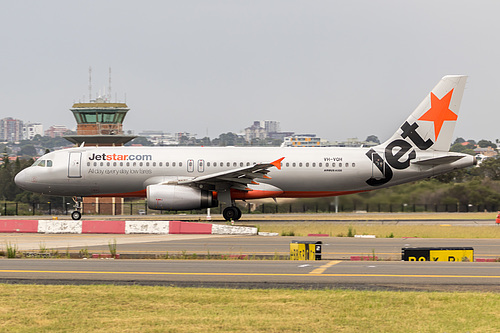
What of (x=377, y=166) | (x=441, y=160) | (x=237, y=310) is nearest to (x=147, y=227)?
(x=377, y=166)

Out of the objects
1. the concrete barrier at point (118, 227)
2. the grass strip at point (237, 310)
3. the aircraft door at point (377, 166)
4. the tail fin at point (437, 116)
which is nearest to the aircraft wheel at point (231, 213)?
the concrete barrier at point (118, 227)

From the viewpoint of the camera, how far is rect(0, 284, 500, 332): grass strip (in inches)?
460

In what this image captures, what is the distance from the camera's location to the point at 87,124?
76812 millimetres

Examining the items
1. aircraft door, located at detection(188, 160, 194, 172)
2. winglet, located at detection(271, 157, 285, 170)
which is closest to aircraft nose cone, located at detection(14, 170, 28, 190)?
aircraft door, located at detection(188, 160, 194, 172)

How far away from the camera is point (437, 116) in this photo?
38.3m

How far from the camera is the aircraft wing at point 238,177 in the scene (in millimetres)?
35562

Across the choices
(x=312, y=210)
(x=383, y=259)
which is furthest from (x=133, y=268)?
(x=312, y=210)

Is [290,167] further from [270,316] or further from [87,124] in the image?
[87,124]

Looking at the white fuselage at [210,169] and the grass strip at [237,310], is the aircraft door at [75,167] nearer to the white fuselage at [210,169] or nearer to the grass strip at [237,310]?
the white fuselage at [210,169]

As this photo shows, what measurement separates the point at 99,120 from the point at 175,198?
4295 cm

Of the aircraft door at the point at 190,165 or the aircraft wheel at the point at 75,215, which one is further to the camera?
the aircraft wheel at the point at 75,215

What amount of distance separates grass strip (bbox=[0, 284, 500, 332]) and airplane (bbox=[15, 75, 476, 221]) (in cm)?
2281

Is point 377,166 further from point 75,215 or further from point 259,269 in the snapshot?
point 259,269

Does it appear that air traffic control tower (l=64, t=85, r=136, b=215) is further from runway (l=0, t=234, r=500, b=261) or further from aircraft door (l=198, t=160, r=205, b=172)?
runway (l=0, t=234, r=500, b=261)
